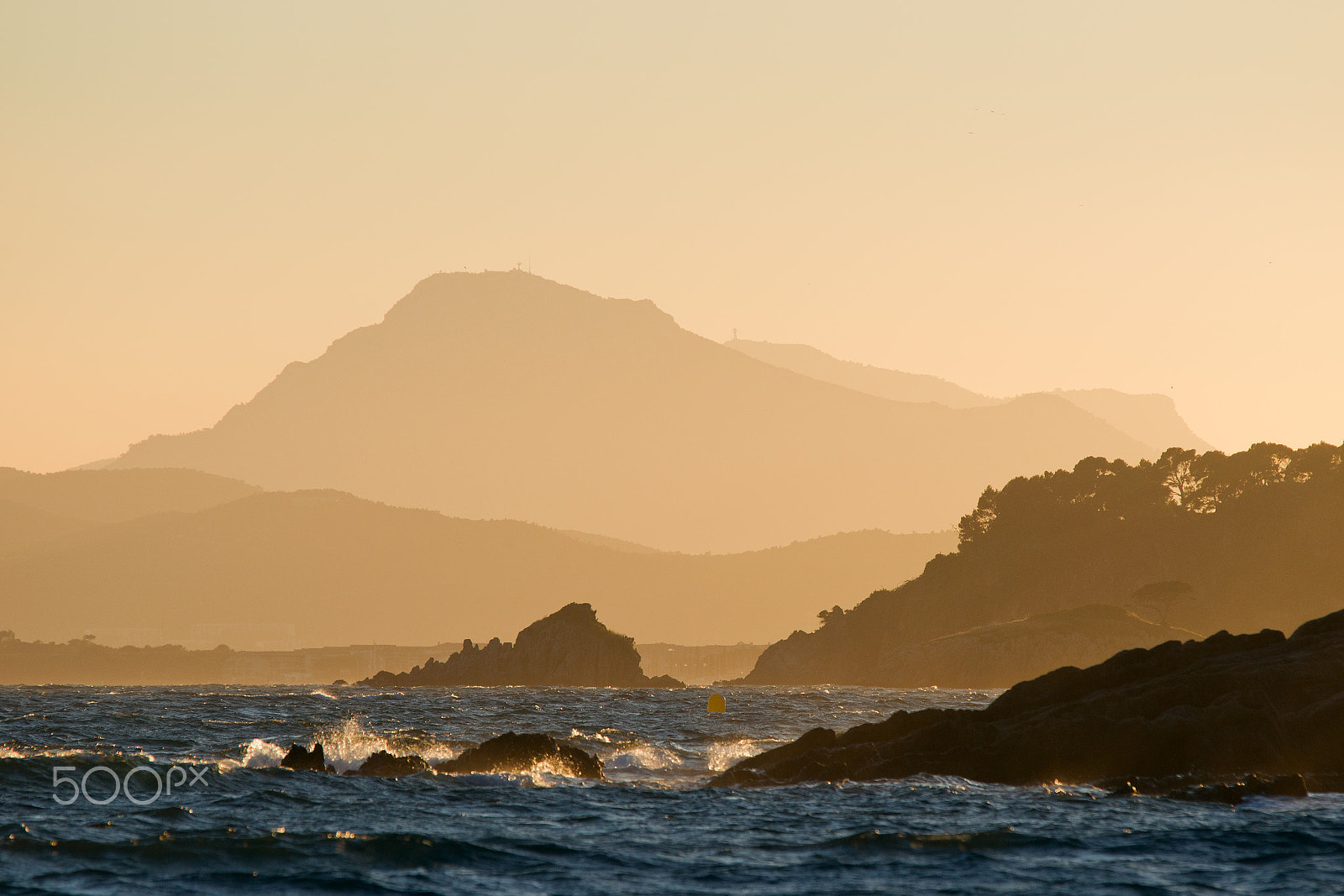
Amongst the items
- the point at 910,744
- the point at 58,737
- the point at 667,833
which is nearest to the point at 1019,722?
the point at 910,744

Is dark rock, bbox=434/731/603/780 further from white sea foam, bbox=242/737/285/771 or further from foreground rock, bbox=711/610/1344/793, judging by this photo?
white sea foam, bbox=242/737/285/771

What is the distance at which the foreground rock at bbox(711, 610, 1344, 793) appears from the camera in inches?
1359

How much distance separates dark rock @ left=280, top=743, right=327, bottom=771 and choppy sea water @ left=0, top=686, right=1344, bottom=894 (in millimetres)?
1142

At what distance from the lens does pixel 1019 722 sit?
38.8 meters

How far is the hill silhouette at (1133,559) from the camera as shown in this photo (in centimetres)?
16038

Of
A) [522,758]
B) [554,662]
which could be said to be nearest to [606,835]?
[522,758]

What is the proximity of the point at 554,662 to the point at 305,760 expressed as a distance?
107730mm

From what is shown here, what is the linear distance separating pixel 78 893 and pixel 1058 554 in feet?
554

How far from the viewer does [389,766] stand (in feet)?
122

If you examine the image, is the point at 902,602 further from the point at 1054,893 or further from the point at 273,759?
the point at 1054,893

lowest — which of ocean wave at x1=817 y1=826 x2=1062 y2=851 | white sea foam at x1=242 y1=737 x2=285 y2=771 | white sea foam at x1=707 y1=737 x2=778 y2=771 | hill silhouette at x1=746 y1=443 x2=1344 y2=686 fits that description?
white sea foam at x1=242 y1=737 x2=285 y2=771

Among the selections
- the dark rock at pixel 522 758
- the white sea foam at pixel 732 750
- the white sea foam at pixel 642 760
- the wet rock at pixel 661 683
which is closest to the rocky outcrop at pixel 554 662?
the wet rock at pixel 661 683

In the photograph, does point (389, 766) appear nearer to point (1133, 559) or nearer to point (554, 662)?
point (554, 662)

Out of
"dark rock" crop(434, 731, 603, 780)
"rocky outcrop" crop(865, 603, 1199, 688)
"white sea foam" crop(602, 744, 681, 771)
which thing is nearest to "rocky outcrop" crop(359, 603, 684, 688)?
"rocky outcrop" crop(865, 603, 1199, 688)
